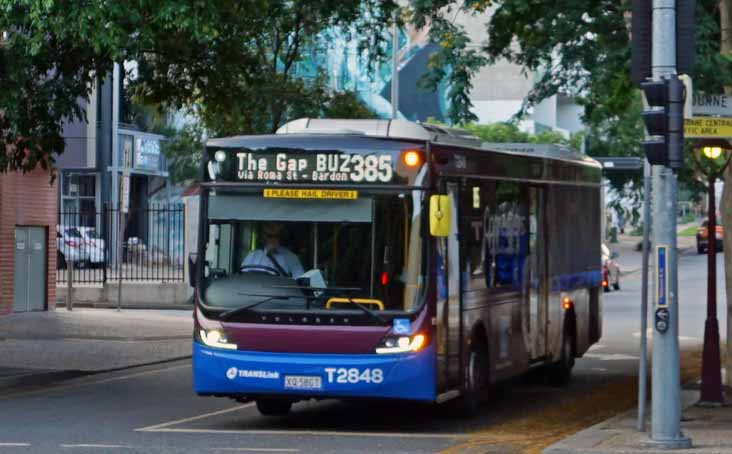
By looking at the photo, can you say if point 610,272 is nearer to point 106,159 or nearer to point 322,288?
point 106,159

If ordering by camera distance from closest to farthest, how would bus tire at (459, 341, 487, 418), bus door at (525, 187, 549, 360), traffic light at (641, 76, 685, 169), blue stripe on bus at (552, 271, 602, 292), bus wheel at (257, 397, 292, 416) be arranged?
traffic light at (641, 76, 685, 169)
bus tire at (459, 341, 487, 418)
bus wheel at (257, 397, 292, 416)
bus door at (525, 187, 549, 360)
blue stripe on bus at (552, 271, 602, 292)

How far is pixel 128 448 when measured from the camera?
13.8m

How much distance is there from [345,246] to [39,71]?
699cm

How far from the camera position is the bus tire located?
16183mm

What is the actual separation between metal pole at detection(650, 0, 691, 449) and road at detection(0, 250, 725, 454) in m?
1.27

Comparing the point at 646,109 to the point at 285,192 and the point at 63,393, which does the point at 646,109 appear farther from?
the point at 63,393

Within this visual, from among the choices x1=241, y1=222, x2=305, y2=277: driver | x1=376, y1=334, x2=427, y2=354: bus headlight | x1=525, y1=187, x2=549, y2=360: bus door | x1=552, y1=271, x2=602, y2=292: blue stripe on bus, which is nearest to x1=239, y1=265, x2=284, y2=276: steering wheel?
x1=241, y1=222, x2=305, y2=277: driver

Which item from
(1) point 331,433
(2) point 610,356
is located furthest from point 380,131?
(2) point 610,356

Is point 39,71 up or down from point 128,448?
up

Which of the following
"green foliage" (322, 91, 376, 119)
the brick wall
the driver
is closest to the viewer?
the driver

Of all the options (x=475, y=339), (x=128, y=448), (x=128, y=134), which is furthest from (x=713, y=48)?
(x=128, y=134)

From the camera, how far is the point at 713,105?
50.5 feet

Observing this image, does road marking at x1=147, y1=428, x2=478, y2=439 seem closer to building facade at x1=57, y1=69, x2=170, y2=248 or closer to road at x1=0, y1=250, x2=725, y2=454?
road at x1=0, y1=250, x2=725, y2=454

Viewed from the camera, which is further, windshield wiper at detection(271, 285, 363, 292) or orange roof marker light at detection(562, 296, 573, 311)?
orange roof marker light at detection(562, 296, 573, 311)
